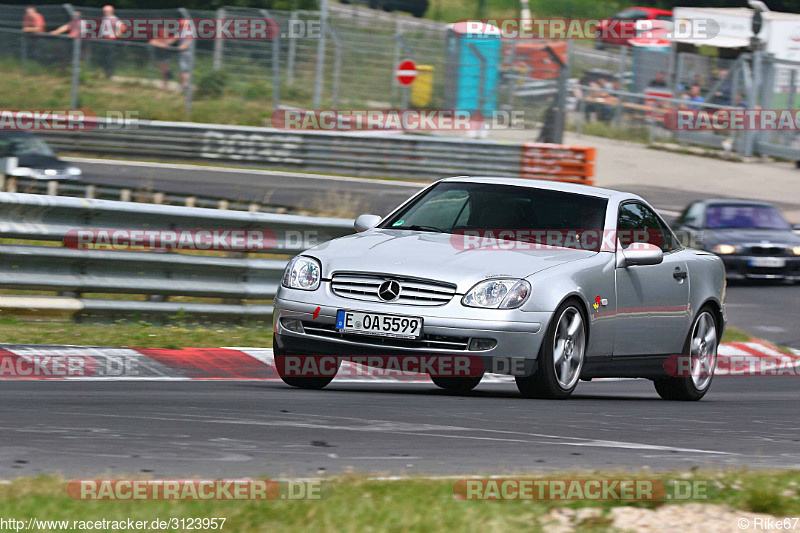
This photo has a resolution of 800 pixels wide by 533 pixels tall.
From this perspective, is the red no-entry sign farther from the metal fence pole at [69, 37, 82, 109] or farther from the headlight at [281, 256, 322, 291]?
the headlight at [281, 256, 322, 291]

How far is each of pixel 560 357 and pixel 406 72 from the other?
72.9ft

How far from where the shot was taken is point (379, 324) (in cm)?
738

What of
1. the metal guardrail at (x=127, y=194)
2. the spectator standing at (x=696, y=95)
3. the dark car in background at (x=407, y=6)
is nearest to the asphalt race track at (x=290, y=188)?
the metal guardrail at (x=127, y=194)

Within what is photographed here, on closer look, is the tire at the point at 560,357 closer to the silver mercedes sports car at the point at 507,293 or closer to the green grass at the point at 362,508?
the silver mercedes sports car at the point at 507,293

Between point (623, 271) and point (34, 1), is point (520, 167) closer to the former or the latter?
point (623, 271)

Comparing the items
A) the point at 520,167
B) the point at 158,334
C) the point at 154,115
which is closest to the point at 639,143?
the point at 520,167

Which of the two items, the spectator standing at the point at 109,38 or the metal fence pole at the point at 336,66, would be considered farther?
the metal fence pole at the point at 336,66

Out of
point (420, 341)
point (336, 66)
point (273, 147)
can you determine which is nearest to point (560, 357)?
point (420, 341)

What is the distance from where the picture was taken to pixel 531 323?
290 inches

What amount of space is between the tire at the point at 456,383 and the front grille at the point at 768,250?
1082 cm

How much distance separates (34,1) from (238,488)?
43.7 metres

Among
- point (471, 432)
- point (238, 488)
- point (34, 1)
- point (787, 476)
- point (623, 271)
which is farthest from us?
point (34, 1)

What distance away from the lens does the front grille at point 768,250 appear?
1847 centimetres

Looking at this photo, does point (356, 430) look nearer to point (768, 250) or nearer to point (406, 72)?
point (768, 250)
